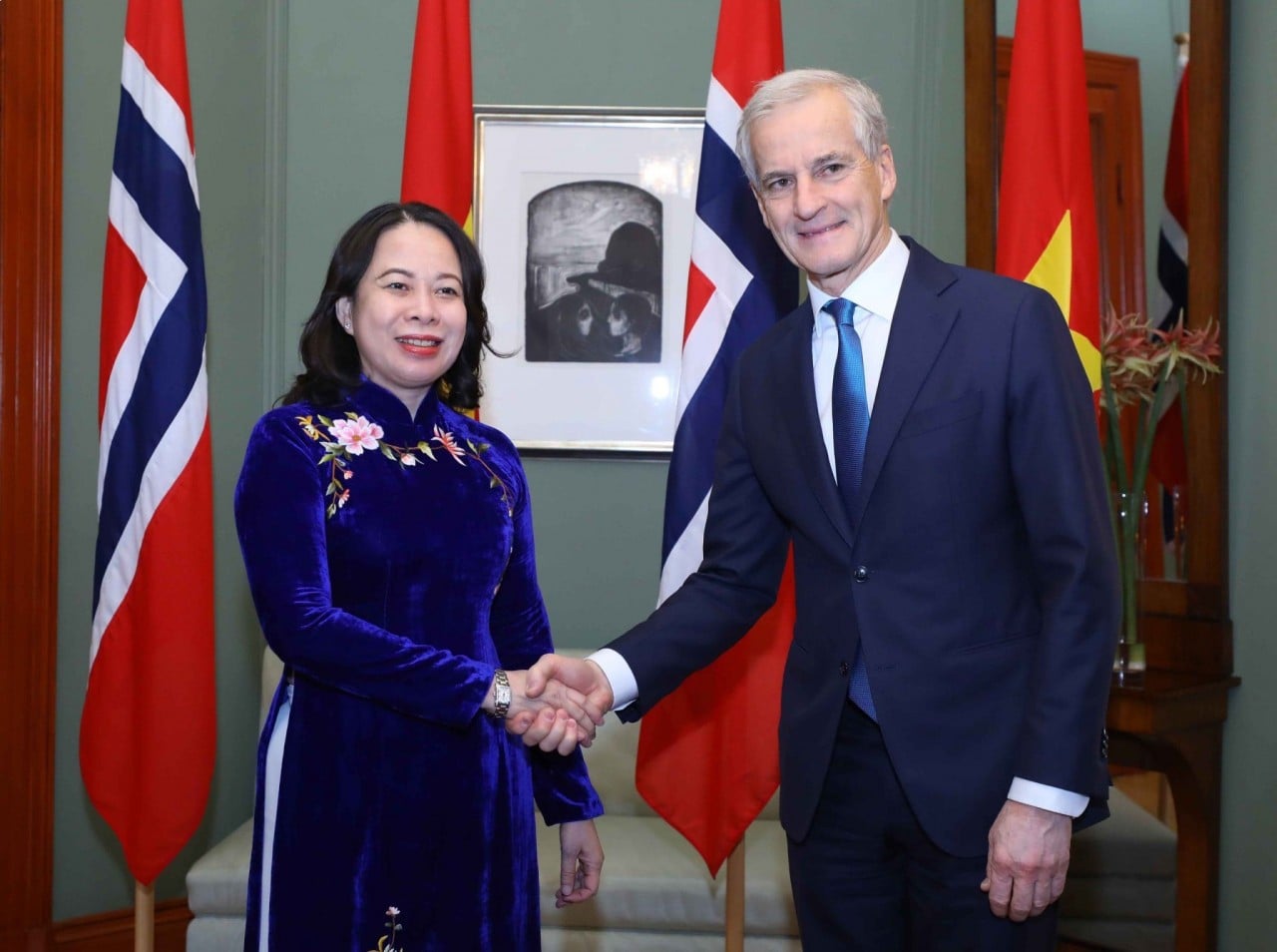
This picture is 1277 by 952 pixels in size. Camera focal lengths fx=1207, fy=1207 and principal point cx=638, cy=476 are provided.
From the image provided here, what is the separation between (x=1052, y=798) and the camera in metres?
1.48

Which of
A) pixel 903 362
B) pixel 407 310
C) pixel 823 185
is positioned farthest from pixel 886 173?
pixel 407 310

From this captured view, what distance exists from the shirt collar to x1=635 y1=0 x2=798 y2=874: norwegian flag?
811 millimetres

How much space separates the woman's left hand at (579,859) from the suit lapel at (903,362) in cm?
75

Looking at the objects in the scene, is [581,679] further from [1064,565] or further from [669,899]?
[669,899]

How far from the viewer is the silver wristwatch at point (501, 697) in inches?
70.5

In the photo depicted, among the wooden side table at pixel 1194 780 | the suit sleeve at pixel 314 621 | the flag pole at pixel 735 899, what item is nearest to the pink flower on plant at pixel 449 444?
the suit sleeve at pixel 314 621

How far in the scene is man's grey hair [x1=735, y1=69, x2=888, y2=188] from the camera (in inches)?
69.9

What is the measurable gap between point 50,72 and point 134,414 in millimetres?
1226

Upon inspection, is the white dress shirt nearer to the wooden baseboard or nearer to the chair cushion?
the chair cushion

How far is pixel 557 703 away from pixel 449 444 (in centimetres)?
44

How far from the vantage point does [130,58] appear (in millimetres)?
2660

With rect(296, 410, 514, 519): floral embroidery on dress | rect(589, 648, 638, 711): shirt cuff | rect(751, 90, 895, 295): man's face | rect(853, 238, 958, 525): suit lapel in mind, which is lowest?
rect(589, 648, 638, 711): shirt cuff

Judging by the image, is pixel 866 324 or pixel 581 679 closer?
pixel 866 324

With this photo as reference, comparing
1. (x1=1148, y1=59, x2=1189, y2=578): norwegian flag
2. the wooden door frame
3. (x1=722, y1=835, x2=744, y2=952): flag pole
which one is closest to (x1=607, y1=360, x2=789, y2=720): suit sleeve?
(x1=722, y1=835, x2=744, y2=952): flag pole
